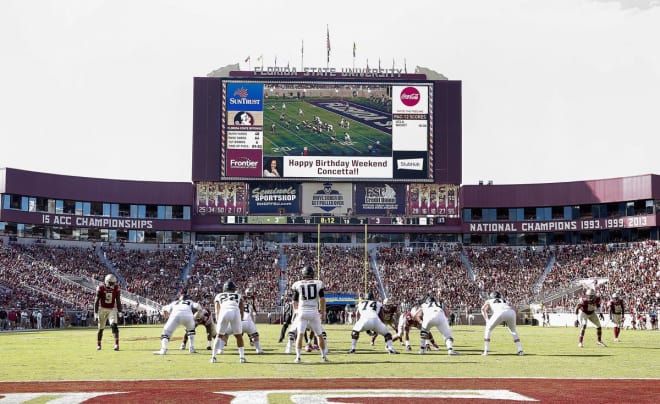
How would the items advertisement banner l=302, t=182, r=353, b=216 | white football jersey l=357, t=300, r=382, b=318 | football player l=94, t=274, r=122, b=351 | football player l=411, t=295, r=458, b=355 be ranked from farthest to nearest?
advertisement banner l=302, t=182, r=353, b=216, football player l=94, t=274, r=122, b=351, football player l=411, t=295, r=458, b=355, white football jersey l=357, t=300, r=382, b=318

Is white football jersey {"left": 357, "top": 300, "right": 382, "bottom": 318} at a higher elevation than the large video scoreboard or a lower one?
lower

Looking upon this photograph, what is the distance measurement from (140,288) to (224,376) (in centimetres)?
5280

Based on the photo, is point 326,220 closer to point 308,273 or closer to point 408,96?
point 408,96

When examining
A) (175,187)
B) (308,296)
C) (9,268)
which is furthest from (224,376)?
(175,187)

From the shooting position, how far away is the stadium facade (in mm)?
73438

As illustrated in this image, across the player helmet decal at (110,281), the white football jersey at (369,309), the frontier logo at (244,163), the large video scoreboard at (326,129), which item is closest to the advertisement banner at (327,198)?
the large video scoreboard at (326,129)

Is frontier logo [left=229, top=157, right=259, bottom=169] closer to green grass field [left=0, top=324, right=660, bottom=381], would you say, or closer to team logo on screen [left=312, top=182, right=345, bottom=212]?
team logo on screen [left=312, top=182, right=345, bottom=212]

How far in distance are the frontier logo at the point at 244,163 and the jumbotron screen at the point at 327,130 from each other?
9cm

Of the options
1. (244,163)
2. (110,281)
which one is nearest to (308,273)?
(110,281)

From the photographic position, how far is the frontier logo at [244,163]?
73.4 meters

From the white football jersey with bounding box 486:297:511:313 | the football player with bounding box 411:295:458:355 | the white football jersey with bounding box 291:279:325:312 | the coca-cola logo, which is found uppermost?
the coca-cola logo

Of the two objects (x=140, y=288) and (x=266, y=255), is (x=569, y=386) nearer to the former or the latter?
(x=140, y=288)

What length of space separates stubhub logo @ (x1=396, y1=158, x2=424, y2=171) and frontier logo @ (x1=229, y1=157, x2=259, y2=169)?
1275 centimetres

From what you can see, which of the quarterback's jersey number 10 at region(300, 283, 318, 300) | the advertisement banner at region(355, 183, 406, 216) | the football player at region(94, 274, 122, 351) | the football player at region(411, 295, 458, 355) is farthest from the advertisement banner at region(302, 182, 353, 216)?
the quarterback's jersey number 10 at region(300, 283, 318, 300)
